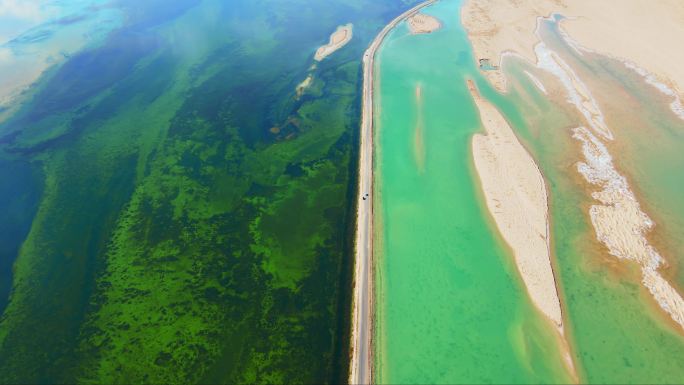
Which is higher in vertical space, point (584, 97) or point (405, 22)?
point (405, 22)

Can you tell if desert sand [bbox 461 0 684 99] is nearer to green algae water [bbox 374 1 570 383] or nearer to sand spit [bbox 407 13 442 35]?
sand spit [bbox 407 13 442 35]

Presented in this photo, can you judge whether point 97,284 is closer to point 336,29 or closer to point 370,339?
point 370,339

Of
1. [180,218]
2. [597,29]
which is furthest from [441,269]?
[597,29]

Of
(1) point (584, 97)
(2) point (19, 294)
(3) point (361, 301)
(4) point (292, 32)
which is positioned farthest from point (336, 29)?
(2) point (19, 294)

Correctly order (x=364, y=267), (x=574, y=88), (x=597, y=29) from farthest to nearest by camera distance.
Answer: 1. (x=597, y=29)
2. (x=574, y=88)
3. (x=364, y=267)

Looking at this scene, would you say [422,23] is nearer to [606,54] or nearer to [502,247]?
[606,54]

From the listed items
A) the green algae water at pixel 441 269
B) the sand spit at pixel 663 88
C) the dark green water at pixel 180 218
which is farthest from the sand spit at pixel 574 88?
the dark green water at pixel 180 218

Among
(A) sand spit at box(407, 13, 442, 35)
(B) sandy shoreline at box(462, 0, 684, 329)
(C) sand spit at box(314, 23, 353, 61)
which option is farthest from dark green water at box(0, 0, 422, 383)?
(B) sandy shoreline at box(462, 0, 684, 329)
